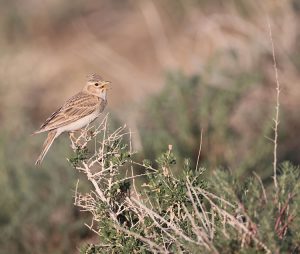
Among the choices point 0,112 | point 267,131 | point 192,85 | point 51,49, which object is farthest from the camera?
point 51,49

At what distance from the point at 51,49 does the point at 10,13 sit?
1211 mm

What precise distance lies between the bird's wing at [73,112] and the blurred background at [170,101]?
307 millimetres

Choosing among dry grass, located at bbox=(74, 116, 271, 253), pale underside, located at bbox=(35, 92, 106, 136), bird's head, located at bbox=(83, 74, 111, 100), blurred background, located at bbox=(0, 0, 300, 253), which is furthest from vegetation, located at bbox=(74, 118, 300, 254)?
bird's head, located at bbox=(83, 74, 111, 100)

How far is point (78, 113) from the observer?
24.6 feet

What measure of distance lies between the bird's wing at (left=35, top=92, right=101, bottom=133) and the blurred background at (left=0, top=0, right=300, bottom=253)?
1.01ft

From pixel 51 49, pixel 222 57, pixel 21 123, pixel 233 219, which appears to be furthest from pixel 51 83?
pixel 233 219

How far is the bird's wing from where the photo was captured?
745cm

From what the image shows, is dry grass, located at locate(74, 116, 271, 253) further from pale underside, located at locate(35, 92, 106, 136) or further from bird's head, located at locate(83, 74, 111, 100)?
bird's head, located at locate(83, 74, 111, 100)

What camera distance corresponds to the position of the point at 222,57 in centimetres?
1255

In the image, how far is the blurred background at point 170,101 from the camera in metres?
10.1

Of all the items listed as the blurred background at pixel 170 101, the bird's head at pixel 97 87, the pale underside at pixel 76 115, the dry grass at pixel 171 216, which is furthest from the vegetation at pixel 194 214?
the bird's head at pixel 97 87

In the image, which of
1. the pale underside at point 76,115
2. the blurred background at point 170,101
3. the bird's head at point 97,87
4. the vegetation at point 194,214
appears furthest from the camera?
the blurred background at point 170,101

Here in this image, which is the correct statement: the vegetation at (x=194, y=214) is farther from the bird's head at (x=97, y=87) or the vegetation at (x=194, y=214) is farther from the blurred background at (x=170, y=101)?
the bird's head at (x=97, y=87)

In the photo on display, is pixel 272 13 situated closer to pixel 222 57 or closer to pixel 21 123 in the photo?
pixel 222 57
